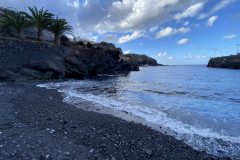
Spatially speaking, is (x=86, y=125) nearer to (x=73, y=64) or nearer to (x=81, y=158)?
(x=81, y=158)

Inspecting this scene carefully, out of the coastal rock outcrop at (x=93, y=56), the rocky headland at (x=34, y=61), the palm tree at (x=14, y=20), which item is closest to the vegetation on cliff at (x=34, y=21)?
the palm tree at (x=14, y=20)

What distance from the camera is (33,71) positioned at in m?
16.1

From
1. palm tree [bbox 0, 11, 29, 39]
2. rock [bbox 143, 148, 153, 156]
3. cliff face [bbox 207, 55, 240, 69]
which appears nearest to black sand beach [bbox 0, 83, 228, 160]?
rock [bbox 143, 148, 153, 156]

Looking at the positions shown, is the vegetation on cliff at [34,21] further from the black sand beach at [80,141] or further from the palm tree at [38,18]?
the black sand beach at [80,141]

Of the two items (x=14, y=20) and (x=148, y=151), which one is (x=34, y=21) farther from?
(x=148, y=151)

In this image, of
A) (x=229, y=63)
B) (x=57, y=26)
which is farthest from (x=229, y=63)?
(x=57, y=26)

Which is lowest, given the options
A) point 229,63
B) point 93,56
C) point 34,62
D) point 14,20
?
point 34,62

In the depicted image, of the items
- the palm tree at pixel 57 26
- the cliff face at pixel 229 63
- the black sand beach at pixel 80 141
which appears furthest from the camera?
the cliff face at pixel 229 63

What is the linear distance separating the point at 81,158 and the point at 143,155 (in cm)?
164

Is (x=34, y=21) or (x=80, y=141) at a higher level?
(x=34, y=21)

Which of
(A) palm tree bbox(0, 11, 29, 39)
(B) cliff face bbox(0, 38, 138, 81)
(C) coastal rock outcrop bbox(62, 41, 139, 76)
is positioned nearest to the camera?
(B) cliff face bbox(0, 38, 138, 81)

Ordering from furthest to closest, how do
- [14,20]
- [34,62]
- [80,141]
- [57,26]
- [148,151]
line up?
[57,26], [14,20], [34,62], [80,141], [148,151]

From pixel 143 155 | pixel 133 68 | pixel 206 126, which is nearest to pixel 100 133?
pixel 143 155

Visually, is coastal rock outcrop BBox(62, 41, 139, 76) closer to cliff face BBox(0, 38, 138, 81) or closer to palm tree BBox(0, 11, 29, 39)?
cliff face BBox(0, 38, 138, 81)
